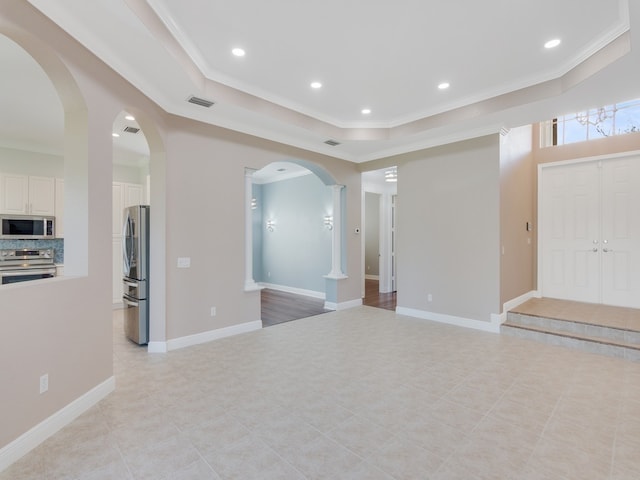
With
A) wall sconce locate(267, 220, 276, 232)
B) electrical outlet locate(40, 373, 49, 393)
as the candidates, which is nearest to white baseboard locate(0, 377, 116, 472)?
electrical outlet locate(40, 373, 49, 393)

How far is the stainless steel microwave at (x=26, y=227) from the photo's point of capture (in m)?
5.05

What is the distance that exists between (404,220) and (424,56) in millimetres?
3039

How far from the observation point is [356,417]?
8.23ft

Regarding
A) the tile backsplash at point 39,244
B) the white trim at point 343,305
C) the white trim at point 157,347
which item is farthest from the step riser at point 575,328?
the tile backsplash at point 39,244

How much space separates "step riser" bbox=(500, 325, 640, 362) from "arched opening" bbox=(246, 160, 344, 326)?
10.0ft

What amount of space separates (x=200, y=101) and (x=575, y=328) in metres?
5.72

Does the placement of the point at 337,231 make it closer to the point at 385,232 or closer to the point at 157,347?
the point at 385,232

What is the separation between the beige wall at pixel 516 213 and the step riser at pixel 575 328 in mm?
345

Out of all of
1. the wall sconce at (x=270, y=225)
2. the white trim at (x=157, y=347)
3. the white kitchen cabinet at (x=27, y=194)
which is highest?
the white kitchen cabinet at (x=27, y=194)

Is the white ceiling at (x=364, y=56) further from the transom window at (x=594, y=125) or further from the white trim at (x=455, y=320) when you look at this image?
the white trim at (x=455, y=320)

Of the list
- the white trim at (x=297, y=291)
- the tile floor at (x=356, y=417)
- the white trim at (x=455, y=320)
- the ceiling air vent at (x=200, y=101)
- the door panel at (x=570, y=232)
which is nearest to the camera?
the tile floor at (x=356, y=417)

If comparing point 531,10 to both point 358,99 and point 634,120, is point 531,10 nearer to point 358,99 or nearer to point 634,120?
point 358,99

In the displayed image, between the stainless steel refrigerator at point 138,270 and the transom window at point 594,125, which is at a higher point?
the transom window at point 594,125

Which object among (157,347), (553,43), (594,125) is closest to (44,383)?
(157,347)
